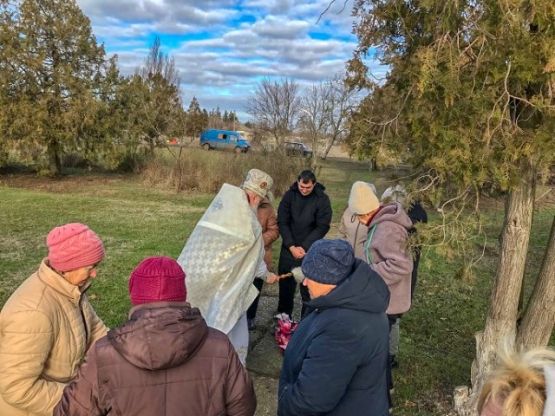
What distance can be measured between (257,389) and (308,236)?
1.84 metres

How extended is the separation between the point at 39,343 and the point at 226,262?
5.99 ft

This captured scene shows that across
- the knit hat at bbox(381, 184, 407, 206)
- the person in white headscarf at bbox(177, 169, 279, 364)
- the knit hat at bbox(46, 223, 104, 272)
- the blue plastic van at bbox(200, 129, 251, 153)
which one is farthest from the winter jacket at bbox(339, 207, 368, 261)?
the blue plastic van at bbox(200, 129, 251, 153)

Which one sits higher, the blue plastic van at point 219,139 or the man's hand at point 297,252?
the man's hand at point 297,252

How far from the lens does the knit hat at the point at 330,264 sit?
7.70 ft

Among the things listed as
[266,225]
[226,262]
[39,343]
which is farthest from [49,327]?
[266,225]

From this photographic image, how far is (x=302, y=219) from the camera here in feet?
18.5

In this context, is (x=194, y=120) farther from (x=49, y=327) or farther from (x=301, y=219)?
(x=49, y=327)

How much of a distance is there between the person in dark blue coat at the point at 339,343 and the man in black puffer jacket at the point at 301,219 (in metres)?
3.16

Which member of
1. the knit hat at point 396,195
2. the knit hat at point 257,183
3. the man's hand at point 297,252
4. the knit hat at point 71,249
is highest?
the knit hat at point 396,195

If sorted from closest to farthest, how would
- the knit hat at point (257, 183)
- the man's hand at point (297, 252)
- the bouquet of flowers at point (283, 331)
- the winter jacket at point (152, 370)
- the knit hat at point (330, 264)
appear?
the winter jacket at point (152, 370)
the knit hat at point (330, 264)
the knit hat at point (257, 183)
the bouquet of flowers at point (283, 331)
the man's hand at point (297, 252)

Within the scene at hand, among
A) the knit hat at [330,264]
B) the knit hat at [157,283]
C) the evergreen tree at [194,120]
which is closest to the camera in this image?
the knit hat at [157,283]

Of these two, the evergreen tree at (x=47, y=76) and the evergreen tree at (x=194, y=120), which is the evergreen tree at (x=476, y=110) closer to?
the evergreen tree at (x=47, y=76)

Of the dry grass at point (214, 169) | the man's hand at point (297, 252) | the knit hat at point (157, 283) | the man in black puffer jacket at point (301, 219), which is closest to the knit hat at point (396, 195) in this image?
the man in black puffer jacket at point (301, 219)

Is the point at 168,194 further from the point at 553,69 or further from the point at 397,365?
the point at 553,69
